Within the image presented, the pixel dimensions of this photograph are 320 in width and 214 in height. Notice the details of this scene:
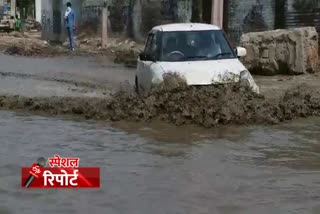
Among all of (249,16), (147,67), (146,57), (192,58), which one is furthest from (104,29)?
(192,58)

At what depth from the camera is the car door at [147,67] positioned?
10.7 meters

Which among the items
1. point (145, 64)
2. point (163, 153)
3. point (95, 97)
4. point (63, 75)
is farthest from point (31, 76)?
point (163, 153)

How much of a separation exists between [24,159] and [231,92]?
11.8ft

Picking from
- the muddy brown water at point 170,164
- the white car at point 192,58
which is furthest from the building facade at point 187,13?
the muddy brown water at point 170,164

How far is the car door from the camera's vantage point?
10.7m

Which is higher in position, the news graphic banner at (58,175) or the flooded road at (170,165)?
the news graphic banner at (58,175)

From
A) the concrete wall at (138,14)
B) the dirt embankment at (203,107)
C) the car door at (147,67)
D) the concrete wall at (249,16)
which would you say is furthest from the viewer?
the concrete wall at (138,14)

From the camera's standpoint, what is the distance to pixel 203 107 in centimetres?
945

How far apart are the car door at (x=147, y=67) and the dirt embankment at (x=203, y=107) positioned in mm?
367

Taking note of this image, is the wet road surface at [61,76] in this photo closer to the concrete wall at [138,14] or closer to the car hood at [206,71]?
the car hood at [206,71]

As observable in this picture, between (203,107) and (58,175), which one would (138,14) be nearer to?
(203,107)

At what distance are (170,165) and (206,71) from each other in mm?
3126

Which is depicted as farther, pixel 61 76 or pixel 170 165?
pixel 61 76

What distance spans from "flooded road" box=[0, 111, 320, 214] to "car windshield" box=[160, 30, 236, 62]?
5.28 ft
